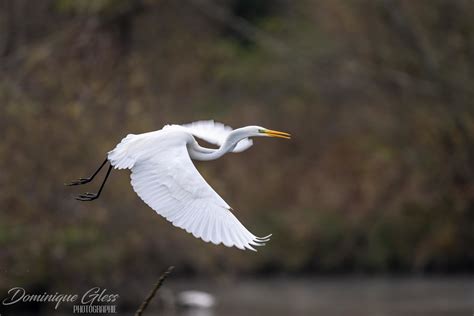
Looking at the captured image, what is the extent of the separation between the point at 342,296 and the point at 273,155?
5.25m

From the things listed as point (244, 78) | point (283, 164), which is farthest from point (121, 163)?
point (244, 78)

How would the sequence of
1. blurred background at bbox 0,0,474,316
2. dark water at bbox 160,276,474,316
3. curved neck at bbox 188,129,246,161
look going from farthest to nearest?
dark water at bbox 160,276,474,316 < blurred background at bbox 0,0,474,316 < curved neck at bbox 188,129,246,161

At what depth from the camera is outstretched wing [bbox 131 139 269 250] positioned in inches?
310

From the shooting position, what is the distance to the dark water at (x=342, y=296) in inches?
677

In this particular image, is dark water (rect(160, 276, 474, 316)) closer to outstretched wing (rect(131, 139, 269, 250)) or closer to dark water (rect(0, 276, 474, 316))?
dark water (rect(0, 276, 474, 316))

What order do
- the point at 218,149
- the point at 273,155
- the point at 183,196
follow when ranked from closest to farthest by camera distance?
the point at 183,196
the point at 218,149
the point at 273,155

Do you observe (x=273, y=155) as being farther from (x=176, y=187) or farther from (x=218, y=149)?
(x=176, y=187)

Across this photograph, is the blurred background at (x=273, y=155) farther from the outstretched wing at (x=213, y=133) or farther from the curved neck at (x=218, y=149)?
the curved neck at (x=218, y=149)

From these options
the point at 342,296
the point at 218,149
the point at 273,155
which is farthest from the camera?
the point at 273,155

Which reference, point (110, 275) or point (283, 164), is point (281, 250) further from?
point (110, 275)

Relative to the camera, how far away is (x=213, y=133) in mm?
9961

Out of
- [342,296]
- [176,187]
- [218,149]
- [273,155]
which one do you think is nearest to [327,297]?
[342,296]

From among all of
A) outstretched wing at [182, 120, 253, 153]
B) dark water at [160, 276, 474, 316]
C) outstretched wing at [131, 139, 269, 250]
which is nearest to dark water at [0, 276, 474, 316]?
dark water at [160, 276, 474, 316]

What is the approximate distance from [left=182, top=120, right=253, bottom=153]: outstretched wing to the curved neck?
0.45 m
